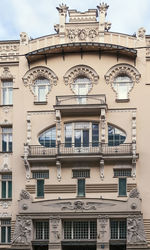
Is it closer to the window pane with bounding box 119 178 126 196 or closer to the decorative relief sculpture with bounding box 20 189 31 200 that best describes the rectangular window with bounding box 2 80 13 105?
the decorative relief sculpture with bounding box 20 189 31 200

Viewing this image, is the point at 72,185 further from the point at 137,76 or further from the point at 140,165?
the point at 137,76

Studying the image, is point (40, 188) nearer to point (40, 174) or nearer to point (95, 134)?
point (40, 174)

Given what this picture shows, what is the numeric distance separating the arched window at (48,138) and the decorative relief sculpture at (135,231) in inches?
313

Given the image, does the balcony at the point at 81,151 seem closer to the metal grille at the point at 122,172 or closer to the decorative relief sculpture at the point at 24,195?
the metal grille at the point at 122,172

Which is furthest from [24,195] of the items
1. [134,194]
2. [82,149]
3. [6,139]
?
[134,194]

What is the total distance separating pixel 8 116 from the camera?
1702 inches

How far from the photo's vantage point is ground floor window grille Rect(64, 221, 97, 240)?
40562 mm

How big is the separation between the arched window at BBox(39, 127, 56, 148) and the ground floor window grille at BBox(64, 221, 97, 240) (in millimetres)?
5729

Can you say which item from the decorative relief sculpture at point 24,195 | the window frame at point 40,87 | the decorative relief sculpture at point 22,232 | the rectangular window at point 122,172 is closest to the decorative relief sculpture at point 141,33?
the window frame at point 40,87

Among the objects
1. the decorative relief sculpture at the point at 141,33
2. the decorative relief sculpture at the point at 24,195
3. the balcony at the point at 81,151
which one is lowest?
the decorative relief sculpture at the point at 24,195

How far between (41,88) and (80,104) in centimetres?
380

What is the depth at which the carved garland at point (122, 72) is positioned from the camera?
139 ft

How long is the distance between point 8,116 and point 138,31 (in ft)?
37.4

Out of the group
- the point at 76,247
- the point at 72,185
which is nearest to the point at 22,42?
the point at 72,185
